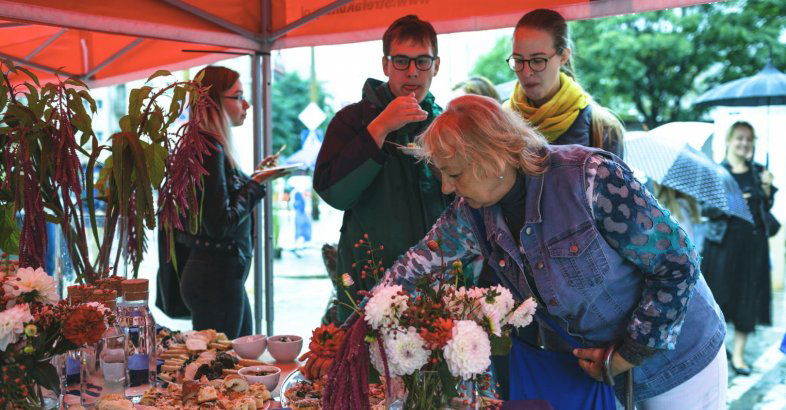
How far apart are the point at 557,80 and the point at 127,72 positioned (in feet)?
8.88

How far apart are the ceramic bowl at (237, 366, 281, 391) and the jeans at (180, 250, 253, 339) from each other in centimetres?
108

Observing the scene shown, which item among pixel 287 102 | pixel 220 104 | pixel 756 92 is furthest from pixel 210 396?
pixel 287 102

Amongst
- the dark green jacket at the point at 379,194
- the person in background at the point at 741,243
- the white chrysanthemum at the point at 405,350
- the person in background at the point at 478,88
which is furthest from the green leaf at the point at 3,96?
the person in background at the point at 741,243

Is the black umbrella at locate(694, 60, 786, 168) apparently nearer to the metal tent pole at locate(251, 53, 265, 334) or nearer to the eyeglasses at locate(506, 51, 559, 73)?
the metal tent pole at locate(251, 53, 265, 334)

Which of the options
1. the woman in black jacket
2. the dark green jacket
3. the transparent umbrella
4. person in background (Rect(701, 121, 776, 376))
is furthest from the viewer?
person in background (Rect(701, 121, 776, 376))

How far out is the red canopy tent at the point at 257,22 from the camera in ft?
8.09

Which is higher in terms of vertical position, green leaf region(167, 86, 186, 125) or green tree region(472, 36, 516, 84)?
green tree region(472, 36, 516, 84)

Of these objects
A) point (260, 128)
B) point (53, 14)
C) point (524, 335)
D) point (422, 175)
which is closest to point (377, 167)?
point (422, 175)

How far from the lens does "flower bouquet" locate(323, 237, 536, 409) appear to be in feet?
3.74

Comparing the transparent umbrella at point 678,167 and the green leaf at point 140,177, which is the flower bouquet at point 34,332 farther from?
the transparent umbrella at point 678,167

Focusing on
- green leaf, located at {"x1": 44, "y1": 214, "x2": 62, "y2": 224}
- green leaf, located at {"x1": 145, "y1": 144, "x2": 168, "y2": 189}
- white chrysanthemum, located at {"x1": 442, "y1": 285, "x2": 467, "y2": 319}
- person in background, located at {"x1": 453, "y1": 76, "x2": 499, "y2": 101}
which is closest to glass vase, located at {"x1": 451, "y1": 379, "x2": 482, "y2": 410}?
white chrysanthemum, located at {"x1": 442, "y1": 285, "x2": 467, "y2": 319}

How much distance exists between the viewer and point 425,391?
3.98 ft

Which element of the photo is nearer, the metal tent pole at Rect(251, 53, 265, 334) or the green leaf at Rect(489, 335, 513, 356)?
the green leaf at Rect(489, 335, 513, 356)

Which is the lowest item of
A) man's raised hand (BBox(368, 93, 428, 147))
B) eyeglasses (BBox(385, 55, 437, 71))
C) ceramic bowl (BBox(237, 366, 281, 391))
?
ceramic bowl (BBox(237, 366, 281, 391))
